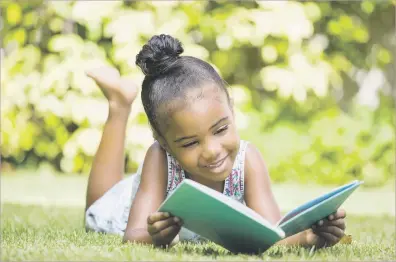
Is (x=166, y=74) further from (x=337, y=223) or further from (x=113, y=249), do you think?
(x=337, y=223)

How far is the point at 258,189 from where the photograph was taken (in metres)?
3.10

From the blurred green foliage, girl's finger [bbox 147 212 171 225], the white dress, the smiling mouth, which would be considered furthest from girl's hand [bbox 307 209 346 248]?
the blurred green foliage

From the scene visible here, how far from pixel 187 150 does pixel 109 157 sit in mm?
1327

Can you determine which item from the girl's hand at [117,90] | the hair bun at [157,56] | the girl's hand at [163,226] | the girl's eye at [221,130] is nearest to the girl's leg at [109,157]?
the girl's hand at [117,90]

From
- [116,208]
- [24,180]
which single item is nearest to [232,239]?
[116,208]

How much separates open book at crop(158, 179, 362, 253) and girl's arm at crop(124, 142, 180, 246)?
0.07m

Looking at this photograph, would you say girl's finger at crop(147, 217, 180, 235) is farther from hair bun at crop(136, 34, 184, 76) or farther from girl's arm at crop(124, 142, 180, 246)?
hair bun at crop(136, 34, 184, 76)

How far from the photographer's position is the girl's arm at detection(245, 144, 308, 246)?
3035 mm

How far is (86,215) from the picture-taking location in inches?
150

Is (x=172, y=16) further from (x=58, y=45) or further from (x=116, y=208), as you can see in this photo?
(x=116, y=208)

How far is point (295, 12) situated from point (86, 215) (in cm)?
475

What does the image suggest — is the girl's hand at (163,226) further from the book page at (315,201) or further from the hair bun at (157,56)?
the hair bun at (157,56)

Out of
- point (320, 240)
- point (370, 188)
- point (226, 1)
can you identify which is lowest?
point (370, 188)

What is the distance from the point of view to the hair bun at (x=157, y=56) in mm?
2812
